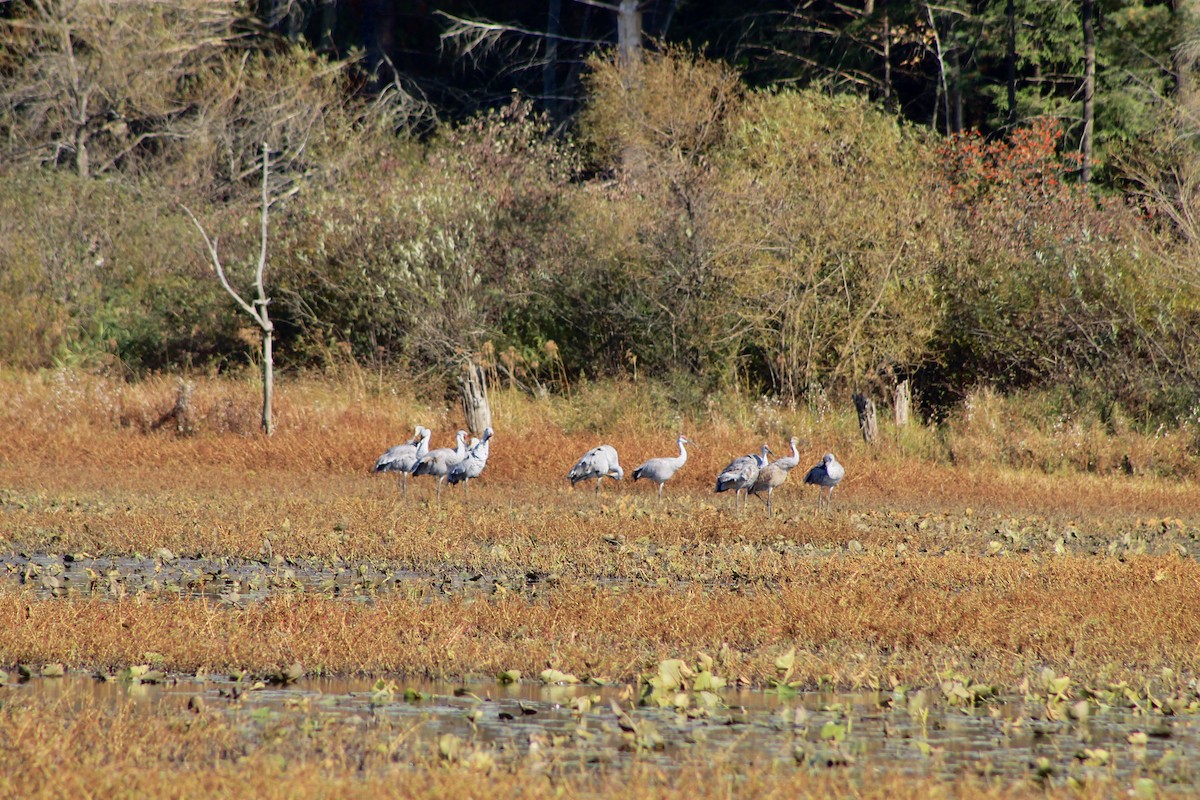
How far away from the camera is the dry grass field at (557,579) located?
6.95m

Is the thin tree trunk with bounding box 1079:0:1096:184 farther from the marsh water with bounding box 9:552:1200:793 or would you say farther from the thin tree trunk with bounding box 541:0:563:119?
the marsh water with bounding box 9:552:1200:793

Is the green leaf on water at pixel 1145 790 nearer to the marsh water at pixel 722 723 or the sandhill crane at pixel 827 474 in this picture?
the marsh water at pixel 722 723

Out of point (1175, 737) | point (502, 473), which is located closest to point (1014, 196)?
point (502, 473)

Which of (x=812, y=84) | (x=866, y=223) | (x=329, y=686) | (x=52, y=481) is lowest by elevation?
(x=52, y=481)

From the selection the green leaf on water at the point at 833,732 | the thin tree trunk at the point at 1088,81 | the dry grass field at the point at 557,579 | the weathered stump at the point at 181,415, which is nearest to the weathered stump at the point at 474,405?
the dry grass field at the point at 557,579

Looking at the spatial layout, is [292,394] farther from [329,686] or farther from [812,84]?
[329,686]

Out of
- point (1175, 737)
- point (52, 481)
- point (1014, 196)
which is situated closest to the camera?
point (1175, 737)

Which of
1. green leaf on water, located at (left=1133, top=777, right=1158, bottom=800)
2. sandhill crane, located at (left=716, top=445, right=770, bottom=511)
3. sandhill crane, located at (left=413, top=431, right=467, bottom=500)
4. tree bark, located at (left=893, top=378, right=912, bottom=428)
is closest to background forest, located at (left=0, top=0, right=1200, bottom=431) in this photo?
tree bark, located at (left=893, top=378, right=912, bottom=428)

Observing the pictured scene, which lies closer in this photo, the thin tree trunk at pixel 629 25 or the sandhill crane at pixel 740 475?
the sandhill crane at pixel 740 475

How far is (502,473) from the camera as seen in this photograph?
2112 cm

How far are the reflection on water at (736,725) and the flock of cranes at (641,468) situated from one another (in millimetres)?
8992

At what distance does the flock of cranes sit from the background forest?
7589mm

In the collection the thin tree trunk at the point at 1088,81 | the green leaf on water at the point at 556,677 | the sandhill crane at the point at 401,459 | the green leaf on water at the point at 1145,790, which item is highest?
the thin tree trunk at the point at 1088,81

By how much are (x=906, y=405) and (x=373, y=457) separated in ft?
31.0
